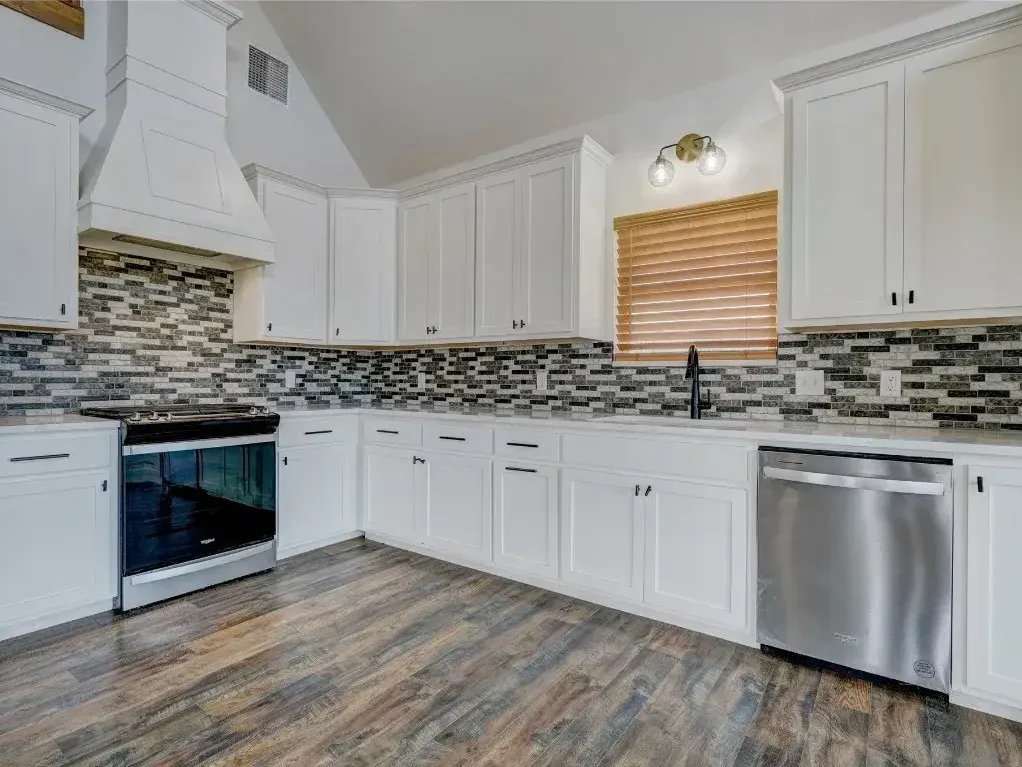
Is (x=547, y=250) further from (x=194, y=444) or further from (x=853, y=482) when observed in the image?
(x=194, y=444)

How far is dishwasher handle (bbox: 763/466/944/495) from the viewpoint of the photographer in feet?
6.43

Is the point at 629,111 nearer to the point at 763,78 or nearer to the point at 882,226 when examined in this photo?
the point at 763,78

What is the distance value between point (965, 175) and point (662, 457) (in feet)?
5.25

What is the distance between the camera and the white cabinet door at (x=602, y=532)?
8.63 ft

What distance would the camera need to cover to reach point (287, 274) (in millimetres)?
3742

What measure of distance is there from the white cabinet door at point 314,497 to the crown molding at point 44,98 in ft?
6.68

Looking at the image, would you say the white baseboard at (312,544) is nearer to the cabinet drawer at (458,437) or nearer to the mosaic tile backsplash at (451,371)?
the cabinet drawer at (458,437)

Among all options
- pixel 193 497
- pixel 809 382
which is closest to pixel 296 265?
pixel 193 497

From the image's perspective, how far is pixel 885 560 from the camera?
2.04 metres

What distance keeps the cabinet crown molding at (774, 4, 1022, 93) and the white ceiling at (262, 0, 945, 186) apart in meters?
0.45

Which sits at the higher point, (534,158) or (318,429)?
(534,158)

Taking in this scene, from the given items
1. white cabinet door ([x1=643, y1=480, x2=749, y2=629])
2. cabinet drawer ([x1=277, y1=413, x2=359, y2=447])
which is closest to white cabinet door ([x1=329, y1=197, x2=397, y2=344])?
cabinet drawer ([x1=277, y1=413, x2=359, y2=447])

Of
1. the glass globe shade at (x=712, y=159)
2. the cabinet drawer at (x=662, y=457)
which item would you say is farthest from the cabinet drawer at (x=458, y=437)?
the glass globe shade at (x=712, y=159)

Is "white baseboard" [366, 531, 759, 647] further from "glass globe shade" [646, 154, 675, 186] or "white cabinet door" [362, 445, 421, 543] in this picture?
"glass globe shade" [646, 154, 675, 186]
